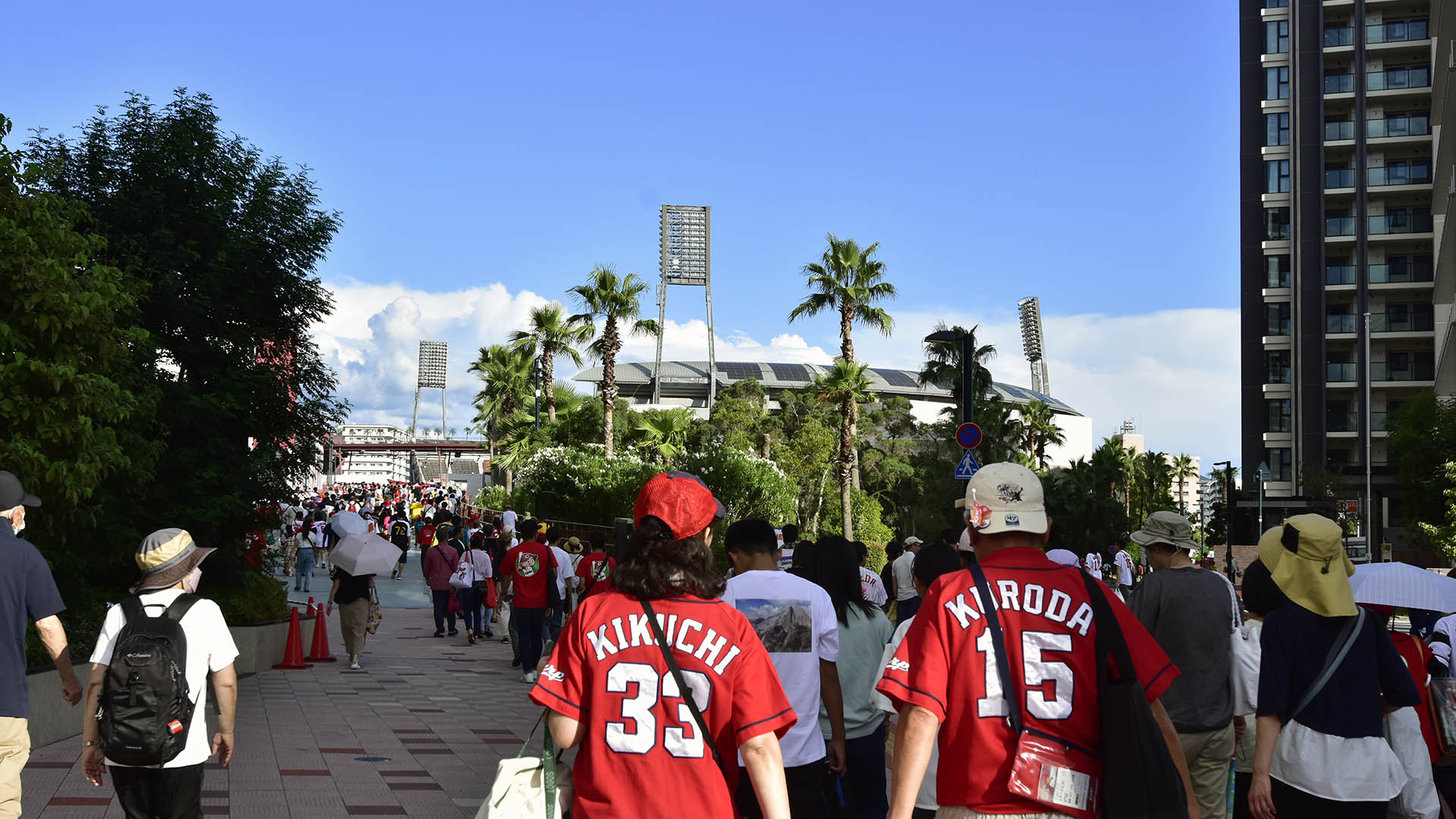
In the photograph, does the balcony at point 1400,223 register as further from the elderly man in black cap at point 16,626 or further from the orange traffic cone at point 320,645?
the elderly man in black cap at point 16,626

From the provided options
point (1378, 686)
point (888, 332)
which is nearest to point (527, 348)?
point (888, 332)

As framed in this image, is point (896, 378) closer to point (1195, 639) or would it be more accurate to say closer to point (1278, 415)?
point (1278, 415)

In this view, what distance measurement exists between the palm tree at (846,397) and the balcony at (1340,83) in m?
31.9

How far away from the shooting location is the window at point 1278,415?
2484 inches

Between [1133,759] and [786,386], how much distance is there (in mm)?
117373

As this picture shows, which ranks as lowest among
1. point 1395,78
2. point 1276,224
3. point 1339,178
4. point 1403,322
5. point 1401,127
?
point 1403,322

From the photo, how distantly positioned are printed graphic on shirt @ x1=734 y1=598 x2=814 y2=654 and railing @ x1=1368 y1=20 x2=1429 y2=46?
6420cm

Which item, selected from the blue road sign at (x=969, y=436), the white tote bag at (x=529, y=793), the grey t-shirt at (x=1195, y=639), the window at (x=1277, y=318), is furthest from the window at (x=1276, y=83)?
the white tote bag at (x=529, y=793)

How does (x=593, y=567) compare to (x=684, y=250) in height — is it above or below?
below

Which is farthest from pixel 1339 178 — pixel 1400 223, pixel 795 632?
pixel 795 632

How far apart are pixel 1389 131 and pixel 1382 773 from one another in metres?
63.5

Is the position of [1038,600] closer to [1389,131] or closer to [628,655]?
[628,655]

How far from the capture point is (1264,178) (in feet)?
211

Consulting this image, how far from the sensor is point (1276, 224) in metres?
64.2
